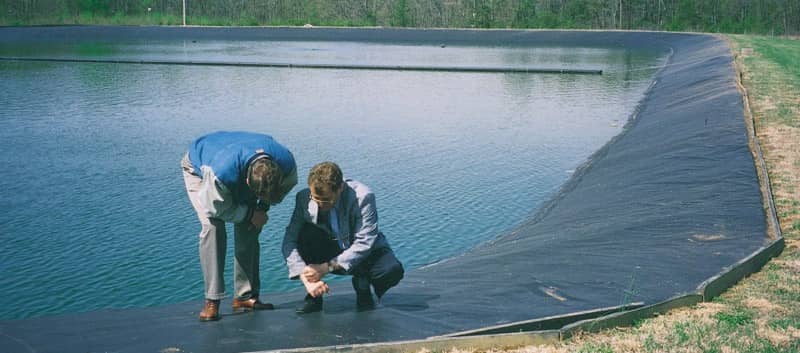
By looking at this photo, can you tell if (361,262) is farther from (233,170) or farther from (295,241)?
(233,170)

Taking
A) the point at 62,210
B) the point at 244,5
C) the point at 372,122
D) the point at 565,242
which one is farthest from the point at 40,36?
the point at 565,242

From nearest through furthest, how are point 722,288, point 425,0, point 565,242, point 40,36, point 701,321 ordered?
point 701,321 < point 722,288 < point 565,242 < point 40,36 < point 425,0

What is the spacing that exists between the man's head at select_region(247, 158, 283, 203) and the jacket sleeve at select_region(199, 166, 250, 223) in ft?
0.79

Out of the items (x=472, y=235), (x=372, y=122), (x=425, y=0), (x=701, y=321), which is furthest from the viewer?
(x=425, y=0)

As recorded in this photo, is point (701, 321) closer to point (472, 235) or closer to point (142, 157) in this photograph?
point (472, 235)

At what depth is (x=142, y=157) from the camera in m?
13.9

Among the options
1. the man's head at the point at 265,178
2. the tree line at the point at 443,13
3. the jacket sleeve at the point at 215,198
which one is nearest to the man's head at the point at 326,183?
the man's head at the point at 265,178

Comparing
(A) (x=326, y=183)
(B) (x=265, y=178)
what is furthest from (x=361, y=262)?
(B) (x=265, y=178)

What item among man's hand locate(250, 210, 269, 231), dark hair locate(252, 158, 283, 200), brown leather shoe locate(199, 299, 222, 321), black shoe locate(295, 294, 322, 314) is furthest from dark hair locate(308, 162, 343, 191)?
brown leather shoe locate(199, 299, 222, 321)

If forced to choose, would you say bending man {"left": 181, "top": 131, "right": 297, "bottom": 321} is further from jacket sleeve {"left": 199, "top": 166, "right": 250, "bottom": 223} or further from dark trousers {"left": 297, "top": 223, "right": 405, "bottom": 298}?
dark trousers {"left": 297, "top": 223, "right": 405, "bottom": 298}

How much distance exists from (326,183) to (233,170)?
0.55 metres

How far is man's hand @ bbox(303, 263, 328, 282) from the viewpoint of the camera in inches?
184

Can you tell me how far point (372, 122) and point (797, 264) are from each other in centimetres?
1321

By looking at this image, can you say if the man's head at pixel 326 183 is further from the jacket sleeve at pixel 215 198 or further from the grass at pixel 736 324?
the grass at pixel 736 324
